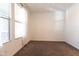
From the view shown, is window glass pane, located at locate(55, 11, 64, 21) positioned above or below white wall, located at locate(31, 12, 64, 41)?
above

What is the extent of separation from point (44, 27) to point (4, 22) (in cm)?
643

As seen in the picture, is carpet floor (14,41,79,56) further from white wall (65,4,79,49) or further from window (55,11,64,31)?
window (55,11,64,31)

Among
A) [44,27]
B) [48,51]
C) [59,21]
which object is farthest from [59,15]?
[48,51]

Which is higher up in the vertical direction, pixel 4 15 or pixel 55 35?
pixel 4 15

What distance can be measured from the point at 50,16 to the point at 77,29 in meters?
Result: 4.32

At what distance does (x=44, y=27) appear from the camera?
1030 cm

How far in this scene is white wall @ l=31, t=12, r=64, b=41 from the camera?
10164 mm

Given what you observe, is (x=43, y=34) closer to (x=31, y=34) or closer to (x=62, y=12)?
(x=31, y=34)

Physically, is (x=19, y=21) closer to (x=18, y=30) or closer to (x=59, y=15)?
(x=18, y=30)

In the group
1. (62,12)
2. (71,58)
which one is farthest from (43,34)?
(71,58)

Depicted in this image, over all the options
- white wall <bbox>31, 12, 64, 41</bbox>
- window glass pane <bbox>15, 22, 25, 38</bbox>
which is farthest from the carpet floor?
white wall <bbox>31, 12, 64, 41</bbox>

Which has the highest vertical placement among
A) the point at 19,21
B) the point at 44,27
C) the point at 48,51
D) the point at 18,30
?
the point at 19,21

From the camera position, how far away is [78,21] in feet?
19.6

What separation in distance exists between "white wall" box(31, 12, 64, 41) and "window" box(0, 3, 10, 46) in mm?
5960
